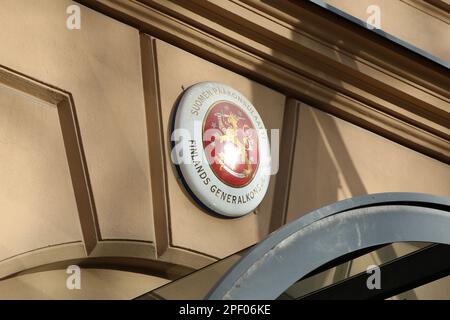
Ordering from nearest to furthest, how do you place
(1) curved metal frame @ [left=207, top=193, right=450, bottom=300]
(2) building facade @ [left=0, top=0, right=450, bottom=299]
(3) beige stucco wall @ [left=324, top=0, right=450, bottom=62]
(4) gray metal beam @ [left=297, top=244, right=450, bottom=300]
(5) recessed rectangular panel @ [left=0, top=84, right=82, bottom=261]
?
(1) curved metal frame @ [left=207, top=193, right=450, bottom=300], (4) gray metal beam @ [left=297, top=244, right=450, bottom=300], (5) recessed rectangular panel @ [left=0, top=84, right=82, bottom=261], (2) building facade @ [left=0, top=0, right=450, bottom=299], (3) beige stucco wall @ [left=324, top=0, right=450, bottom=62]

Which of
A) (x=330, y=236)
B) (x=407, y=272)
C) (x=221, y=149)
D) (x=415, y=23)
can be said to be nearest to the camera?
(x=330, y=236)

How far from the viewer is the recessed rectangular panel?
12.3 ft

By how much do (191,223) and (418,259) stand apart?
4.94 ft

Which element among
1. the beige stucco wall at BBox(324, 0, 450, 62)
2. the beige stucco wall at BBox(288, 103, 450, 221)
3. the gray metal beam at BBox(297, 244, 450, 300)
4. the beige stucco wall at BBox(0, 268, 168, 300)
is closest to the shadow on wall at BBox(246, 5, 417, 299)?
the beige stucco wall at BBox(288, 103, 450, 221)

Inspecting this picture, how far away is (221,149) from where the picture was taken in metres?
4.46

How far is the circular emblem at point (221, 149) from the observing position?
431 centimetres

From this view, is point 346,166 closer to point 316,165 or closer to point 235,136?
point 316,165

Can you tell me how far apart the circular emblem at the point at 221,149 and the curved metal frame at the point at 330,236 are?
4.87 feet

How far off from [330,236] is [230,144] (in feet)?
5.89

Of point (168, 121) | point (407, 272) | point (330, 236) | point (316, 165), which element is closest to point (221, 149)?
point (168, 121)

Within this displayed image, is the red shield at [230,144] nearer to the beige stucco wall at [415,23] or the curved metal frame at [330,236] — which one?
the beige stucco wall at [415,23]

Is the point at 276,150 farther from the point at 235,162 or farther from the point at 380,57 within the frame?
the point at 380,57

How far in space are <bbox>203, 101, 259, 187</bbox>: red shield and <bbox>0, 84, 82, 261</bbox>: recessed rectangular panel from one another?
0.75 m

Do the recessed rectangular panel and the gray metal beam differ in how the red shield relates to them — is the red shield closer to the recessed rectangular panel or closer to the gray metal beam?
the recessed rectangular panel
